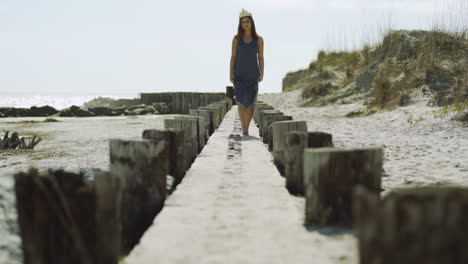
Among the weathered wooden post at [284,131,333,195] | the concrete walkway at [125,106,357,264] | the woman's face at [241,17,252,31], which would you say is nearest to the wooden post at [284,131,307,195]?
the weathered wooden post at [284,131,333,195]

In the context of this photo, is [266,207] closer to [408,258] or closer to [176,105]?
[408,258]

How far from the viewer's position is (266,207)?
308 centimetres

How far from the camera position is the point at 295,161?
367 centimetres

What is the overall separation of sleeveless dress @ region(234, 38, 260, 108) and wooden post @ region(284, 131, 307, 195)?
3.59 meters

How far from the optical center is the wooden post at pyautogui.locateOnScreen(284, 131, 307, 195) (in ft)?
12.0

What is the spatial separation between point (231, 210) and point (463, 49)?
13.0 metres

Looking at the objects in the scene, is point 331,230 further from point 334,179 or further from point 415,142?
Result: point 415,142

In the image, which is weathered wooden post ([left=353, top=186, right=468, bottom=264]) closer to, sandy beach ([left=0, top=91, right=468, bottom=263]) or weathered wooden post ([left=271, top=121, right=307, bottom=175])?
sandy beach ([left=0, top=91, right=468, bottom=263])

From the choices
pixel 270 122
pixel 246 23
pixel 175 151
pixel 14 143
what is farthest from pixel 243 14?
pixel 14 143

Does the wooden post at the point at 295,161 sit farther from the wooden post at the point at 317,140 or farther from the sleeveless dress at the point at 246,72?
the sleeveless dress at the point at 246,72

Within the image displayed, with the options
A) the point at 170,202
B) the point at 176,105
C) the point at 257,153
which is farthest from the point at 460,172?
the point at 176,105

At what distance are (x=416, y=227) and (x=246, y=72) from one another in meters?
5.84

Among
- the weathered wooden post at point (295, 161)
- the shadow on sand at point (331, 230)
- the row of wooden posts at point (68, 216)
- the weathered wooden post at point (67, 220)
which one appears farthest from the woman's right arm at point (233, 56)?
the weathered wooden post at point (67, 220)

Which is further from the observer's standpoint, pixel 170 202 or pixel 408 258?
pixel 170 202
